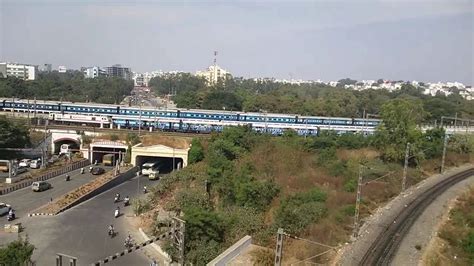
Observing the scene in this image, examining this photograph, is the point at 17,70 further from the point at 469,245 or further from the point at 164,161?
the point at 469,245

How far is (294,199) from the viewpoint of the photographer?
64.7 ft

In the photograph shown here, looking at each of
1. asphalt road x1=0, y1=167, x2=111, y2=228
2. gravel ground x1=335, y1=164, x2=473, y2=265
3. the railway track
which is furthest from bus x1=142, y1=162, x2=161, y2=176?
the railway track

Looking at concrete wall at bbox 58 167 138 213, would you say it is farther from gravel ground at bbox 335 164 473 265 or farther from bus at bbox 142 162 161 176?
gravel ground at bbox 335 164 473 265

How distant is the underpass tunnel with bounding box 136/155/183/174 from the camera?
3381 cm

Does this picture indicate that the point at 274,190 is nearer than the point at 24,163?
Yes

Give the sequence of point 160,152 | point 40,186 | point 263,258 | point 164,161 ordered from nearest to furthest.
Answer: point 263,258 < point 40,186 < point 160,152 < point 164,161

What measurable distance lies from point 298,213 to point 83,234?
29.4ft

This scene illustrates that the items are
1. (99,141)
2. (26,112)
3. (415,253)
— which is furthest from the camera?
(26,112)

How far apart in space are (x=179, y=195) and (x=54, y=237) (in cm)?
590

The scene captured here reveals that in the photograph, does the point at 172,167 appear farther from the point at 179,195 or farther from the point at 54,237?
the point at 54,237

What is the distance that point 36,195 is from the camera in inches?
961

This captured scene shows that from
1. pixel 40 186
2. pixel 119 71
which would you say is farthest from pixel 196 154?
pixel 119 71

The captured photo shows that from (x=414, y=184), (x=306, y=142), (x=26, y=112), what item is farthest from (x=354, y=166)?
(x=26, y=112)

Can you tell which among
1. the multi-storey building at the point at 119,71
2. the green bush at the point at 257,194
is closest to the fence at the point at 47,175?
the green bush at the point at 257,194
